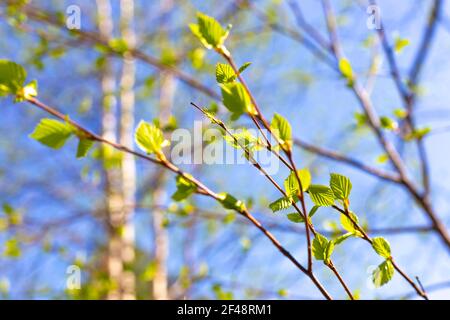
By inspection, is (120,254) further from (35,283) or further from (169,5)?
(169,5)

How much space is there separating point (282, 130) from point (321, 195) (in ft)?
0.38

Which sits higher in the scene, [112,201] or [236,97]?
[112,201]

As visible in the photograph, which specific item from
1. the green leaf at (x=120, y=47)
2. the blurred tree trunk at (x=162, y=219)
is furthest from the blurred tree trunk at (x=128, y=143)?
the green leaf at (x=120, y=47)

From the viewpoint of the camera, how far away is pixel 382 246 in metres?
0.53

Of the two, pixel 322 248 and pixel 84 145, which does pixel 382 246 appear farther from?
pixel 84 145

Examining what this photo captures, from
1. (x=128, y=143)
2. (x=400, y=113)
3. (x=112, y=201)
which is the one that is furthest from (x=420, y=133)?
(x=128, y=143)

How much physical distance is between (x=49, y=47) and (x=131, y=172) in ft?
5.46

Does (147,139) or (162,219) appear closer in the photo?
(147,139)

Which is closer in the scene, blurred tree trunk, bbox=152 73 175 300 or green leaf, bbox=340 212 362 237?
green leaf, bbox=340 212 362 237

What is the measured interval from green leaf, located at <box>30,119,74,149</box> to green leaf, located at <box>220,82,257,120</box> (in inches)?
8.3

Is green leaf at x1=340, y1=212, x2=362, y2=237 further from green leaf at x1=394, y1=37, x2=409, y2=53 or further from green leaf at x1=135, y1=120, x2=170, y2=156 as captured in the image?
green leaf at x1=394, y1=37, x2=409, y2=53

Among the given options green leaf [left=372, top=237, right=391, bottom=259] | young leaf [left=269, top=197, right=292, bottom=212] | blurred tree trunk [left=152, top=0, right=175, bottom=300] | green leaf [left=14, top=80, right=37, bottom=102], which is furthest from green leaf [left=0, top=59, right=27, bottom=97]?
blurred tree trunk [left=152, top=0, right=175, bottom=300]

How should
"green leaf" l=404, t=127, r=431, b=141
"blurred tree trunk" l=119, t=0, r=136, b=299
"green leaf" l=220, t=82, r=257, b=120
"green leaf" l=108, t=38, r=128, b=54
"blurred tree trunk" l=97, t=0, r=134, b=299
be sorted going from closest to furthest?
1. "green leaf" l=220, t=82, r=257, b=120
2. "green leaf" l=404, t=127, r=431, b=141
3. "green leaf" l=108, t=38, r=128, b=54
4. "blurred tree trunk" l=97, t=0, r=134, b=299
5. "blurred tree trunk" l=119, t=0, r=136, b=299

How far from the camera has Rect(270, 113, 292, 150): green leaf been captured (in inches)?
18.2
